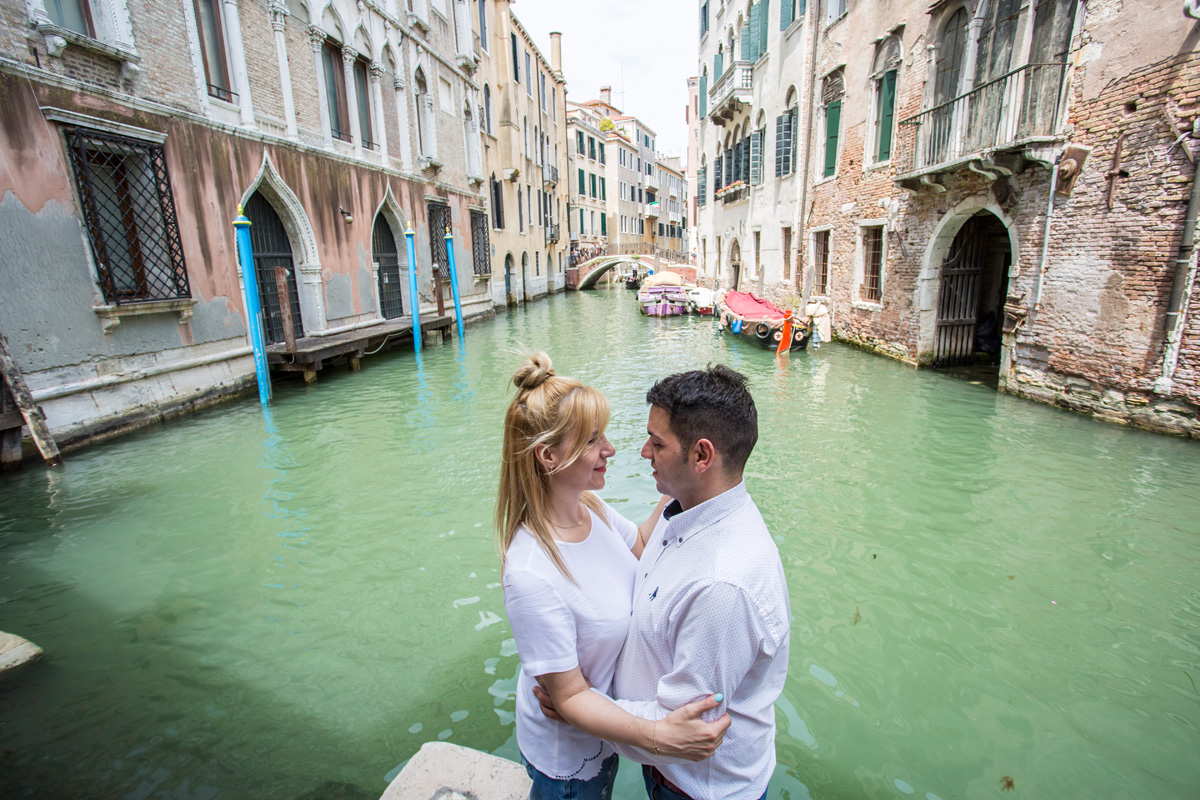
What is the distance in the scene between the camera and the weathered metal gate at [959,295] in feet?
34.6

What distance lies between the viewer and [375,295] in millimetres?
13609

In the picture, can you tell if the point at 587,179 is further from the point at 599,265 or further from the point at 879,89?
the point at 879,89

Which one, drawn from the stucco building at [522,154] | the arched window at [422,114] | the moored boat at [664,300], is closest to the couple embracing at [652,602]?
the arched window at [422,114]

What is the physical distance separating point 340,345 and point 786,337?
28.5 feet

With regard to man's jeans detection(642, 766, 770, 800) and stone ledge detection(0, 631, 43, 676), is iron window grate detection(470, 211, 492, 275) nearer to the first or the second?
stone ledge detection(0, 631, 43, 676)

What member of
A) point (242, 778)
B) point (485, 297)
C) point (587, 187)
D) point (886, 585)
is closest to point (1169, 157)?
point (886, 585)

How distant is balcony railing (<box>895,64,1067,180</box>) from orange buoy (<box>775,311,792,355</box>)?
11.1 feet

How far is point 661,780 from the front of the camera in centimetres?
138

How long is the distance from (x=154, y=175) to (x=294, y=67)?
4268 mm

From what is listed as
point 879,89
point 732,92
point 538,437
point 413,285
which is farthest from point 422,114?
point 538,437

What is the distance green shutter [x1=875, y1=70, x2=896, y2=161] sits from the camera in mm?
11289

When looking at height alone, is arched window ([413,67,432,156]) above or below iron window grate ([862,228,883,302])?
above

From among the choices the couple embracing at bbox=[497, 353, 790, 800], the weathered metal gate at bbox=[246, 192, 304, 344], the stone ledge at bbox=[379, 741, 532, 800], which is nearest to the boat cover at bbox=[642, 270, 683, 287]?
the weathered metal gate at bbox=[246, 192, 304, 344]

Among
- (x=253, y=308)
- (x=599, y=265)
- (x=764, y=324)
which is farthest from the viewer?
(x=599, y=265)
